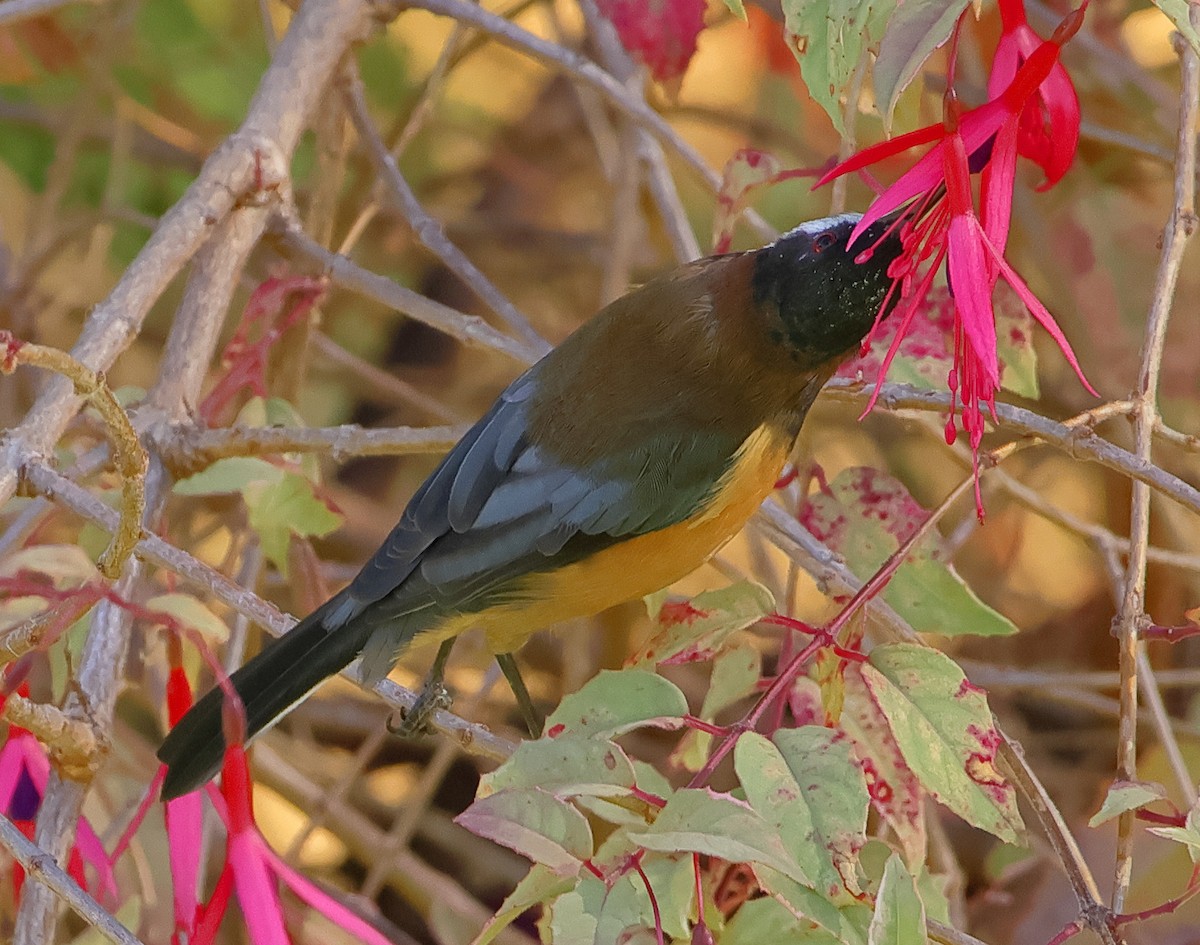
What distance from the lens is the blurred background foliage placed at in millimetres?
2393

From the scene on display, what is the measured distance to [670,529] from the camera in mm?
1554

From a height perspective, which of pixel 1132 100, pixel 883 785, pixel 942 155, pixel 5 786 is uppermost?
pixel 1132 100

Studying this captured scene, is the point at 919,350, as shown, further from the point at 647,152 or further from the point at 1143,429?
the point at 647,152

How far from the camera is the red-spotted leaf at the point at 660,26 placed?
5.82ft

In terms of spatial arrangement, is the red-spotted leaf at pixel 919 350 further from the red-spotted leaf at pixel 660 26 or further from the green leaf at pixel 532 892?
the green leaf at pixel 532 892

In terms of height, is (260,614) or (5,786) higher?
(260,614)

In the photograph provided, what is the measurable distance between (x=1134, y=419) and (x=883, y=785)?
41 centimetres

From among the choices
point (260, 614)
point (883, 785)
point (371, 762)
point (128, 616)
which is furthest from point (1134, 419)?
point (371, 762)

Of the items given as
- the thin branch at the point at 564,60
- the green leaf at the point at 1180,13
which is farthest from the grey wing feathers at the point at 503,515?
the green leaf at the point at 1180,13

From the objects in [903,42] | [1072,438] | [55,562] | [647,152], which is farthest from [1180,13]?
[647,152]

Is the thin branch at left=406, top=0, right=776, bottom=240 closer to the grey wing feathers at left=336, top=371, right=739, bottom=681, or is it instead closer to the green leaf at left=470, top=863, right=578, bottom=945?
the grey wing feathers at left=336, top=371, right=739, bottom=681

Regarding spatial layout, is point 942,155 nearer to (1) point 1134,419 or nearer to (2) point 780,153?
(1) point 1134,419

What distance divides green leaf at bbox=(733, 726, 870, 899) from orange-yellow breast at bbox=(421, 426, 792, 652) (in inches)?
20.9

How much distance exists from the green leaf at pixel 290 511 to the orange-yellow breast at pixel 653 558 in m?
0.18
